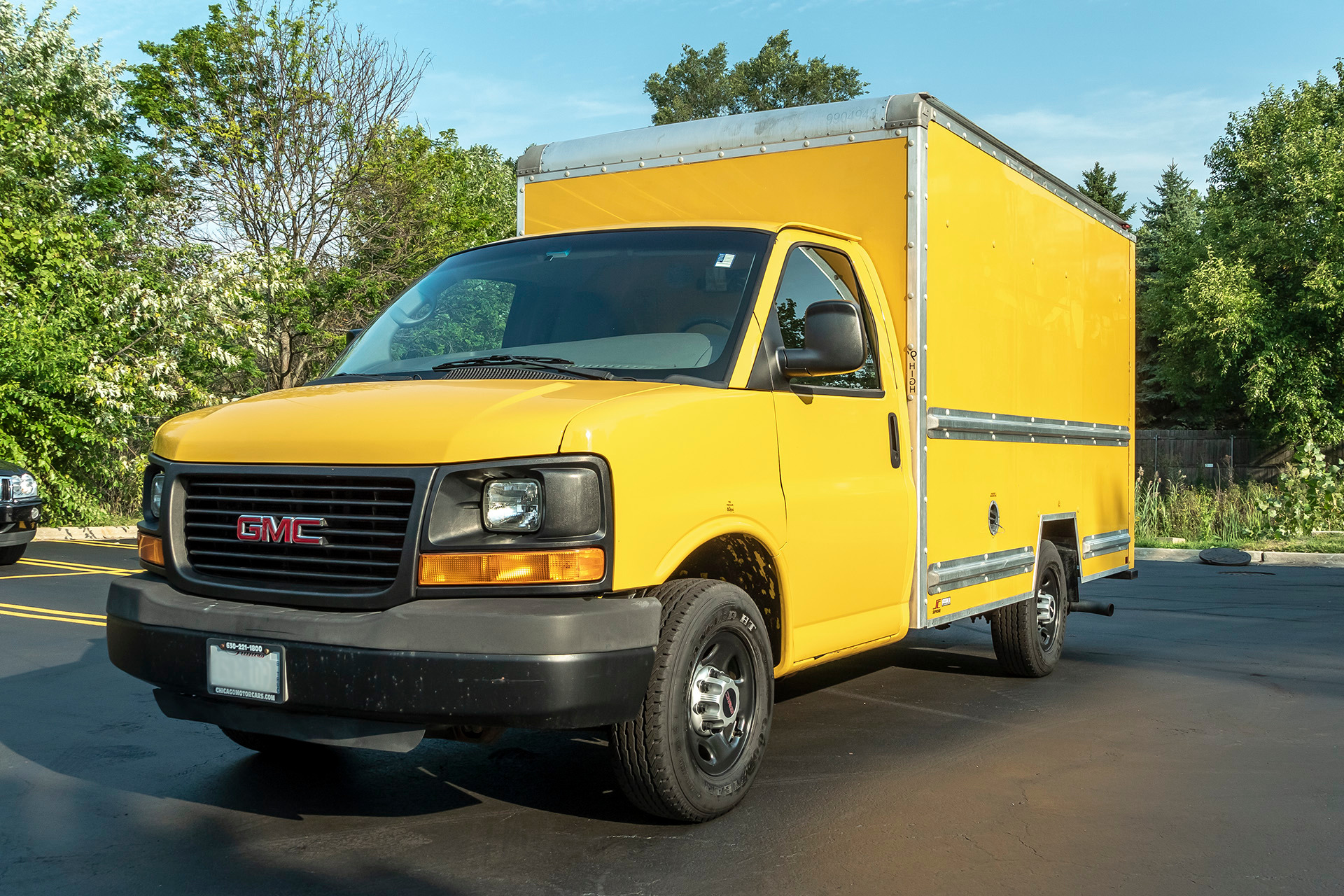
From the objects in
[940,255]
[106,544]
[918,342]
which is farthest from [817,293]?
[106,544]

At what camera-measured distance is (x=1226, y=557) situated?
16.9 m

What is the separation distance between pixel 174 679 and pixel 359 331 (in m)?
2.16

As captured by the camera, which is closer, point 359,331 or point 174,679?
point 174,679

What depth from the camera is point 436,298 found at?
18.6 ft

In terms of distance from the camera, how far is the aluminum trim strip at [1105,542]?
8.59m

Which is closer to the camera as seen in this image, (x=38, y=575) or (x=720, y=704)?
(x=720, y=704)

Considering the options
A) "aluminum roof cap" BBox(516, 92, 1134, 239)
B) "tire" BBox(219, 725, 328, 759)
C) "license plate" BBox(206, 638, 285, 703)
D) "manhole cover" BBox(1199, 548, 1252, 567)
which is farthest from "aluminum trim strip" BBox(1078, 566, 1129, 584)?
"manhole cover" BBox(1199, 548, 1252, 567)

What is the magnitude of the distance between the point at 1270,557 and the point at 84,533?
685 inches

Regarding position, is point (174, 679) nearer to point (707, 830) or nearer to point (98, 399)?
point (707, 830)

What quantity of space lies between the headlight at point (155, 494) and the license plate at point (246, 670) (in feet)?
2.38

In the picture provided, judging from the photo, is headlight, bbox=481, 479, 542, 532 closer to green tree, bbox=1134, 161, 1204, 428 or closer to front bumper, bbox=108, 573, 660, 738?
front bumper, bbox=108, 573, 660, 738

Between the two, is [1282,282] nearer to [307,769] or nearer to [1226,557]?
[1226,557]

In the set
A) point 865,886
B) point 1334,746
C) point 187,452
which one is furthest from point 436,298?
point 1334,746

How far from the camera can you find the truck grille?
3949mm
